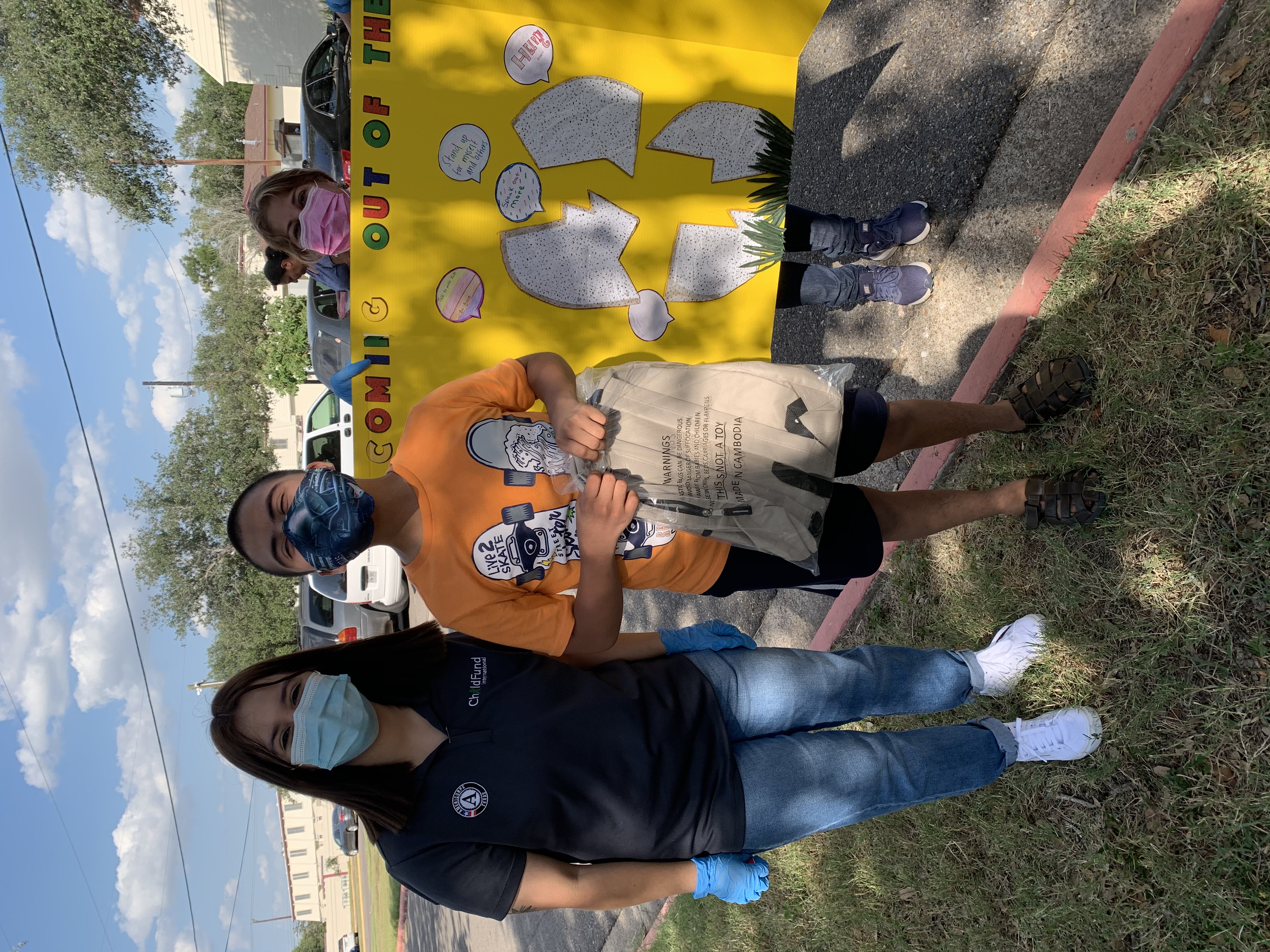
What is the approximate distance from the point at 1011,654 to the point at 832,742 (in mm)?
914

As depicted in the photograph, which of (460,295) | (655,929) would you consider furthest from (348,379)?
(655,929)

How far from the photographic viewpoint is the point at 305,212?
10.2 feet

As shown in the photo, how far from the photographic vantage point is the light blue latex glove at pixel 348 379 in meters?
3.16

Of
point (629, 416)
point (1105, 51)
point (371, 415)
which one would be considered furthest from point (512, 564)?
point (1105, 51)

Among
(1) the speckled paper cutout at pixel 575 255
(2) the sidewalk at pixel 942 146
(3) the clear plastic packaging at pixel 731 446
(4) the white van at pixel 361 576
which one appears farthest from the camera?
(4) the white van at pixel 361 576

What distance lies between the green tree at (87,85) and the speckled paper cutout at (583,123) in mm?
17245

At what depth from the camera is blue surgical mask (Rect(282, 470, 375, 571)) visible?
6.70 feet

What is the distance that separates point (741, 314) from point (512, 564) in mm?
1963

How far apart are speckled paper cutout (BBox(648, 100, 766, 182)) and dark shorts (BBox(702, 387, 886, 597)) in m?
1.65

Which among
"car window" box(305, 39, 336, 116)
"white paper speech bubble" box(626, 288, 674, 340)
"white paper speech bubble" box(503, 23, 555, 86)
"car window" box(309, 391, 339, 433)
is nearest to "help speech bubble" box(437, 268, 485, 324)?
"white paper speech bubble" box(626, 288, 674, 340)

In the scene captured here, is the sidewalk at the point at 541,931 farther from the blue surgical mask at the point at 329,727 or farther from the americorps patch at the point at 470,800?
the blue surgical mask at the point at 329,727

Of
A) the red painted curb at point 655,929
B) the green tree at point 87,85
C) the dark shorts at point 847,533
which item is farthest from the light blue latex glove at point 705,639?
the green tree at point 87,85

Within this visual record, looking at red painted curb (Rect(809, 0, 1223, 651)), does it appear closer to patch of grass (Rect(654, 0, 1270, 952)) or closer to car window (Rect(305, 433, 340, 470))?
patch of grass (Rect(654, 0, 1270, 952))

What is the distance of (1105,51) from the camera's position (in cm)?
292
